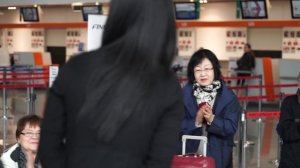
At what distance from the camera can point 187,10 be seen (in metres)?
19.9

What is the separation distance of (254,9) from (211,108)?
14.7 m

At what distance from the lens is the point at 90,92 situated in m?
2.06

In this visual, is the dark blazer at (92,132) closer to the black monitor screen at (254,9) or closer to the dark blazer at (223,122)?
the dark blazer at (223,122)

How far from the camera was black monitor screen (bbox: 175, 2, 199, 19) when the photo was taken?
64.5 ft

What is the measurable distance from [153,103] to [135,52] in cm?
19

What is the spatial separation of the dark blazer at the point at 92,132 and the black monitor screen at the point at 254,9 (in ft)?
53.0

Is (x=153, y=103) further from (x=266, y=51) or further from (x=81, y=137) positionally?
(x=266, y=51)

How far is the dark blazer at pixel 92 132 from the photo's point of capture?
208cm

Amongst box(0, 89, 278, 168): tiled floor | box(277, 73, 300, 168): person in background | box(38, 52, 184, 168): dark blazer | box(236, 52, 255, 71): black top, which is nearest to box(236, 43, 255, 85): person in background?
box(236, 52, 255, 71): black top

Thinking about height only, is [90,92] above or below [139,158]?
above

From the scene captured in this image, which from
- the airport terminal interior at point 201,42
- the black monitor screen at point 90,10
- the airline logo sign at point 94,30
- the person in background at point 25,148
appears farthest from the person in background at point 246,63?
the person in background at point 25,148

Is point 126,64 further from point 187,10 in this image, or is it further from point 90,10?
point 90,10

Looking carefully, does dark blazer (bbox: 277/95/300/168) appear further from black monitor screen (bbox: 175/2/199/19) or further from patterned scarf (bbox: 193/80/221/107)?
black monitor screen (bbox: 175/2/199/19)

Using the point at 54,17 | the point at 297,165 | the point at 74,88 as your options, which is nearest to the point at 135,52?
the point at 74,88
